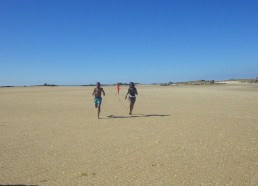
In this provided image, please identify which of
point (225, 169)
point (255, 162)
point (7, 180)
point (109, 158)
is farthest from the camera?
point (109, 158)

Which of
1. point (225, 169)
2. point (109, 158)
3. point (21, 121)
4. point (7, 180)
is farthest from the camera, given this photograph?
point (21, 121)

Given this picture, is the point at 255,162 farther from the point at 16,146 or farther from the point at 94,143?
the point at 16,146

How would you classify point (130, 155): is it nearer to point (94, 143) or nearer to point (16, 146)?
point (94, 143)

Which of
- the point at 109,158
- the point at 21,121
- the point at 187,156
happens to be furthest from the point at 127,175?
the point at 21,121

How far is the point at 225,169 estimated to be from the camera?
22.5 feet

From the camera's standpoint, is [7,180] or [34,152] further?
[34,152]

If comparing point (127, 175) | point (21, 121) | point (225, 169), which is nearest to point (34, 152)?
point (127, 175)

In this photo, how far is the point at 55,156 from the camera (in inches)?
320

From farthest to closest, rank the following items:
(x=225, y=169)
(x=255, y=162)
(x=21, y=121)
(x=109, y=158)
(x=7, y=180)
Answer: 1. (x=21, y=121)
2. (x=109, y=158)
3. (x=255, y=162)
4. (x=225, y=169)
5. (x=7, y=180)

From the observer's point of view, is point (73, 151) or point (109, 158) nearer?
point (109, 158)

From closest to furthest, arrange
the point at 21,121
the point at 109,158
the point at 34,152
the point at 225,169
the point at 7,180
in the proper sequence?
1. the point at 7,180
2. the point at 225,169
3. the point at 109,158
4. the point at 34,152
5. the point at 21,121

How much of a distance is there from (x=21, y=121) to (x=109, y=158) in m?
8.17

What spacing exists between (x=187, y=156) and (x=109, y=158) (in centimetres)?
187

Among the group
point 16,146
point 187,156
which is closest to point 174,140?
point 187,156
